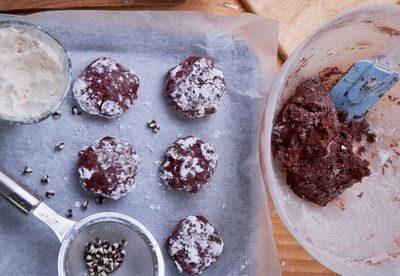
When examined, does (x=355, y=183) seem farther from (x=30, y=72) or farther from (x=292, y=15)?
(x=30, y=72)

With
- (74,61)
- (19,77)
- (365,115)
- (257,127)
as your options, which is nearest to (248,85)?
(257,127)

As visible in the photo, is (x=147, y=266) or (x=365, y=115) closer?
(x=147, y=266)

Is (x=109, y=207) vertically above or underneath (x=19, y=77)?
underneath

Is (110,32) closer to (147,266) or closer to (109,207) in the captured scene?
(109,207)

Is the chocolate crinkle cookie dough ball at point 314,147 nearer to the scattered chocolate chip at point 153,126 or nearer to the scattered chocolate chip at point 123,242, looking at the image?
the scattered chocolate chip at point 153,126

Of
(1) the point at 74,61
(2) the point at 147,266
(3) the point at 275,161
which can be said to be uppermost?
(1) the point at 74,61

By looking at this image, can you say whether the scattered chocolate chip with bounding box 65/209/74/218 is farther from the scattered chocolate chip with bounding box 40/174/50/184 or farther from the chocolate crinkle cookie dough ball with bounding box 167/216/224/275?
the chocolate crinkle cookie dough ball with bounding box 167/216/224/275
